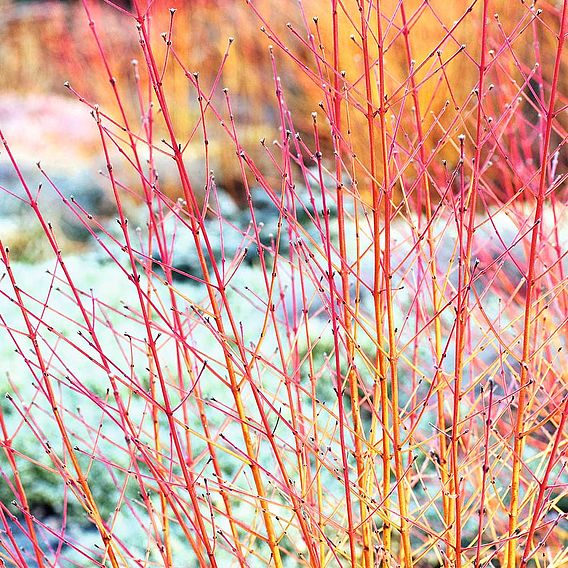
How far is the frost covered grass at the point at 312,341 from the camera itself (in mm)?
1012

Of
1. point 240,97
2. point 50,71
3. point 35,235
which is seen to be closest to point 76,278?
point 35,235

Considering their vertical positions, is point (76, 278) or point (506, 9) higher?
point (506, 9)

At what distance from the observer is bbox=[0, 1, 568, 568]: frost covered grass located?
101cm

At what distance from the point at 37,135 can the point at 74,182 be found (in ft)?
2.40

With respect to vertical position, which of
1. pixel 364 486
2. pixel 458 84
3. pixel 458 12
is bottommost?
pixel 364 486

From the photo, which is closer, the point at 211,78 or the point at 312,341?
the point at 312,341

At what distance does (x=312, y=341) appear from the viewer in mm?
3266

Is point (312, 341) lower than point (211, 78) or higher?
lower

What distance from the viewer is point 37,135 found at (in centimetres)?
551

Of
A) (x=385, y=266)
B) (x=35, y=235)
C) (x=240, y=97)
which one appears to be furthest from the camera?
(x=240, y=97)

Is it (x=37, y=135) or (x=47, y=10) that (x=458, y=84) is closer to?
(x=37, y=135)

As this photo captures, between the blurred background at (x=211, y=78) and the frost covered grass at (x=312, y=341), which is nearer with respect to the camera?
the frost covered grass at (x=312, y=341)

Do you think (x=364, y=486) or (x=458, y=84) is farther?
(x=458, y=84)

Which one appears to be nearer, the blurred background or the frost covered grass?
the frost covered grass
